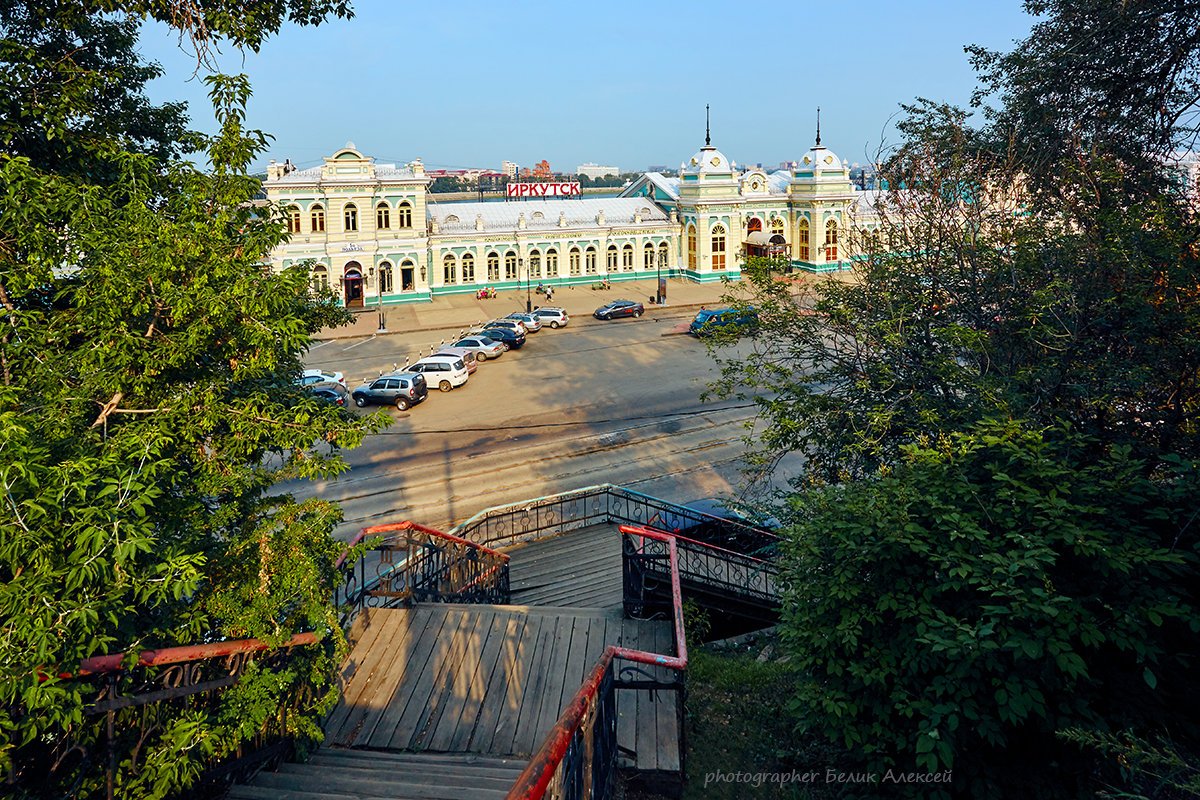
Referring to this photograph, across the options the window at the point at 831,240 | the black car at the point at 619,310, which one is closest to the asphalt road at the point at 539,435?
the black car at the point at 619,310

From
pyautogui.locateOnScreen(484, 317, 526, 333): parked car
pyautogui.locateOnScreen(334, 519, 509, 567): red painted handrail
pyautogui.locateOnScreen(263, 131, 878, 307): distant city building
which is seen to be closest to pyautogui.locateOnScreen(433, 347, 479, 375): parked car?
pyautogui.locateOnScreen(484, 317, 526, 333): parked car

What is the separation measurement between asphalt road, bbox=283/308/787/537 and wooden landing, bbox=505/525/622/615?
4078mm

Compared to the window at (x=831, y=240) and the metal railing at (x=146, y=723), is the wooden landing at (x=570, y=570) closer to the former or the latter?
the metal railing at (x=146, y=723)

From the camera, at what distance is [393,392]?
2689 centimetres

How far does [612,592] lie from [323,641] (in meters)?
5.63

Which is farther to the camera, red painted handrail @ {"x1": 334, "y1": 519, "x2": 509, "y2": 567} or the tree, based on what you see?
red painted handrail @ {"x1": 334, "y1": 519, "x2": 509, "y2": 567}

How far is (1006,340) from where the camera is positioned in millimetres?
11164

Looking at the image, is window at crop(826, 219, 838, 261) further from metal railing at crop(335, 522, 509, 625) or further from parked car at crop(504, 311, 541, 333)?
metal railing at crop(335, 522, 509, 625)

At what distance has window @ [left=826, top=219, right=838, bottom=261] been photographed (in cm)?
5309

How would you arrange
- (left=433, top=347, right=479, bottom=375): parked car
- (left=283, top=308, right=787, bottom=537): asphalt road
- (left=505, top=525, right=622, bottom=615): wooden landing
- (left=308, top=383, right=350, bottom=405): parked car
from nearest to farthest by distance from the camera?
1. (left=505, top=525, right=622, bottom=615): wooden landing
2. (left=283, top=308, right=787, bottom=537): asphalt road
3. (left=308, top=383, right=350, bottom=405): parked car
4. (left=433, top=347, right=479, bottom=375): parked car

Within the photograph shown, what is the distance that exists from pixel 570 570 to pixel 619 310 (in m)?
31.3

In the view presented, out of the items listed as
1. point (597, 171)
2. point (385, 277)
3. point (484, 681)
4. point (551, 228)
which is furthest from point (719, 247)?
point (597, 171)

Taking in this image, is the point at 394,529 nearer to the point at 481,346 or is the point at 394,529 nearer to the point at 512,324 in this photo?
the point at 481,346

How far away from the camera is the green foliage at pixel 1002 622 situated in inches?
223
